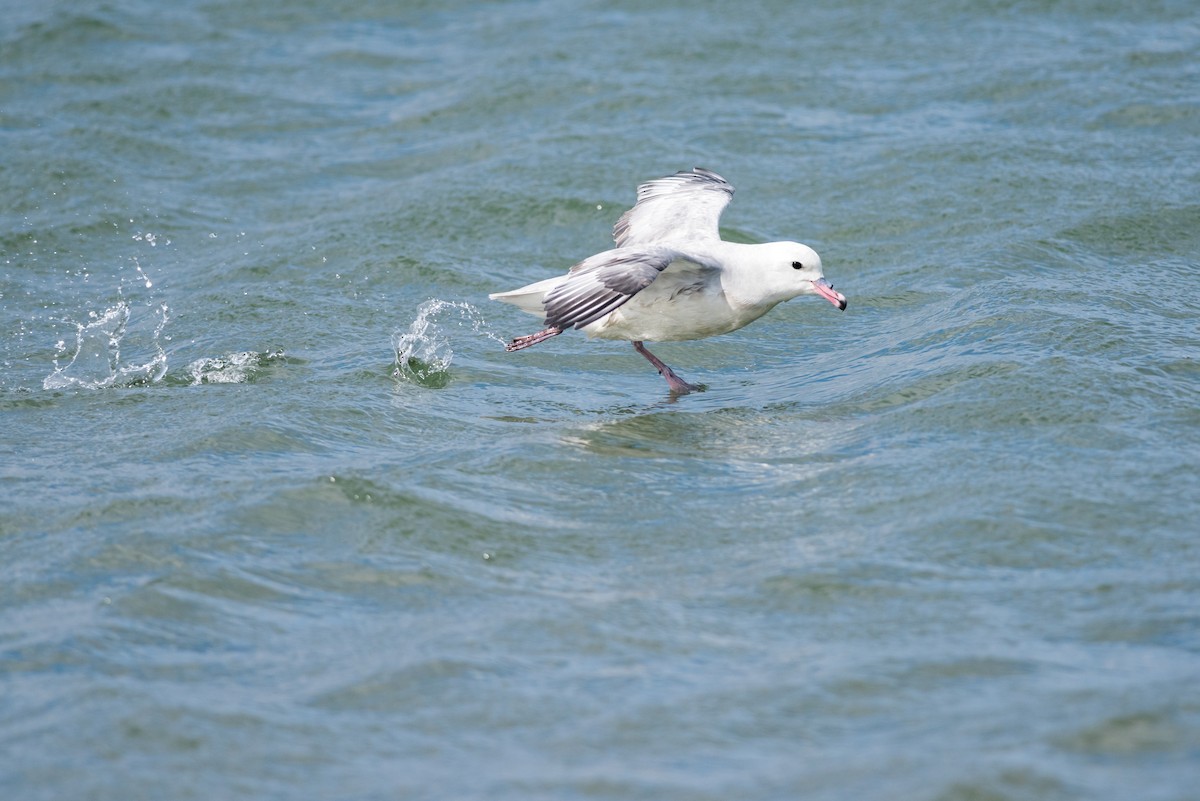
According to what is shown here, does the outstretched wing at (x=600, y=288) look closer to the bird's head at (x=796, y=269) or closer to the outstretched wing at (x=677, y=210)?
the bird's head at (x=796, y=269)

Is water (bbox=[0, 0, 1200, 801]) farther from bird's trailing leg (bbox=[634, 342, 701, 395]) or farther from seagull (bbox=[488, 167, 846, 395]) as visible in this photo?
seagull (bbox=[488, 167, 846, 395])

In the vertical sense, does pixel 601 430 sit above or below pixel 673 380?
below

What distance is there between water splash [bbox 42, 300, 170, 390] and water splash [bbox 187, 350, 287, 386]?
247mm

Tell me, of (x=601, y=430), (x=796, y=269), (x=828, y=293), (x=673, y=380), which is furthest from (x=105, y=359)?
(x=828, y=293)

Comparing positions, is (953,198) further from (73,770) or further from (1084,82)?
(73,770)

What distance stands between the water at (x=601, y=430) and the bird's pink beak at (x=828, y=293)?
2.00 feet

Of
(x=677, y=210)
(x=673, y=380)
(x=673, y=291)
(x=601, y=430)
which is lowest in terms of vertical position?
(x=601, y=430)

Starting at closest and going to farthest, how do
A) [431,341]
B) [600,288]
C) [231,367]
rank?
[600,288] → [231,367] → [431,341]

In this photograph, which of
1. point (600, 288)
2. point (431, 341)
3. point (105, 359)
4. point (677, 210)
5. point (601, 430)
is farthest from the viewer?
point (677, 210)

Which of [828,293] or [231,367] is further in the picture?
[231,367]

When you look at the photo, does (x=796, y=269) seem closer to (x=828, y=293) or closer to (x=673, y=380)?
(x=828, y=293)

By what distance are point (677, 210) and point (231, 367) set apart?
331cm

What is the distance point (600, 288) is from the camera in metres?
7.89

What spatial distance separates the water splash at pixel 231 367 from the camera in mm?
9000
